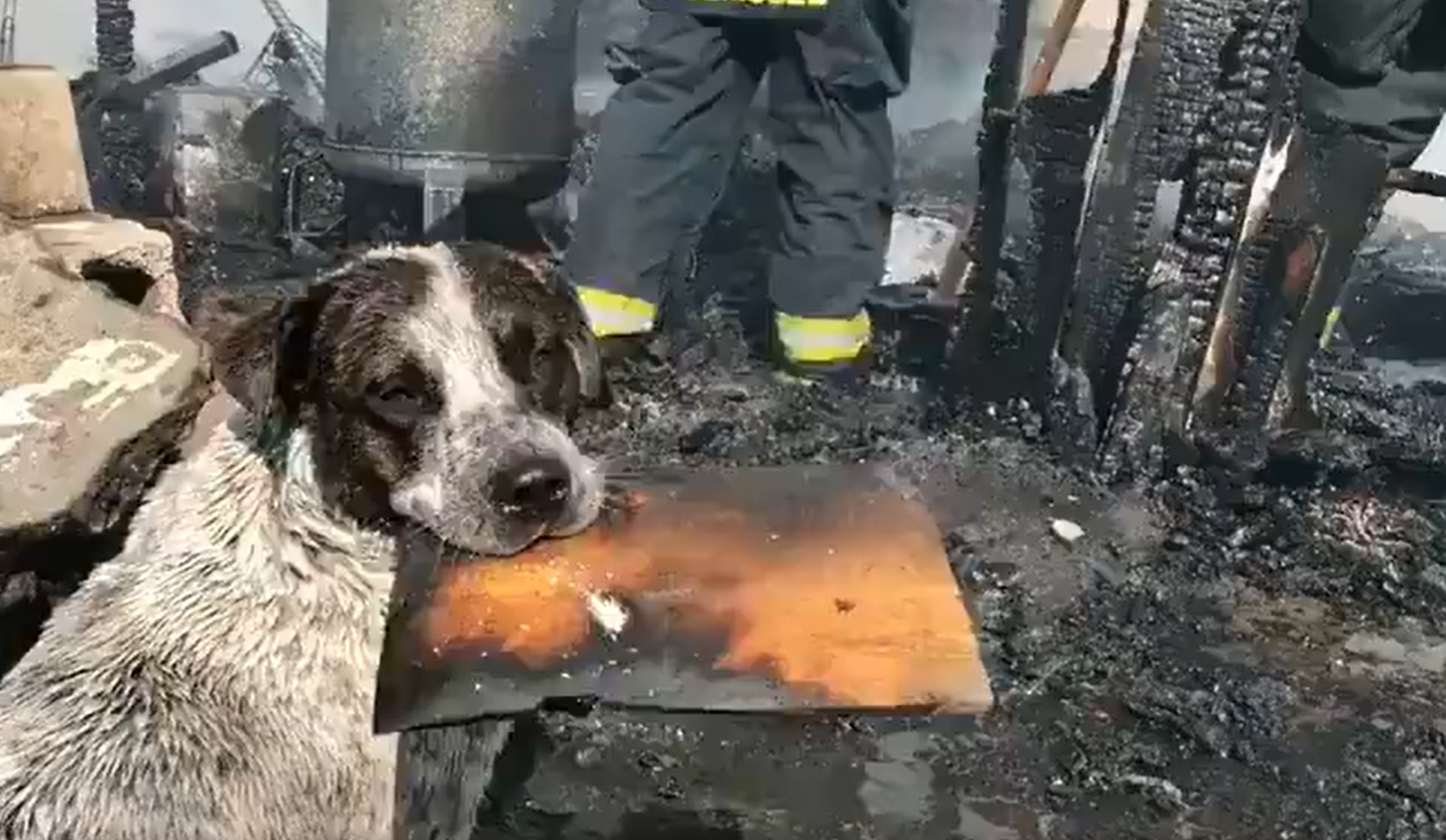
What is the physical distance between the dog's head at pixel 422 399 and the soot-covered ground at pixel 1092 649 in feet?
2.89

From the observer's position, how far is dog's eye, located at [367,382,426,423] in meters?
2.23

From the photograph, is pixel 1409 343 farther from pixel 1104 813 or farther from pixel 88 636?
pixel 88 636

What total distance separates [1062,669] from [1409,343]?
60.3 inches

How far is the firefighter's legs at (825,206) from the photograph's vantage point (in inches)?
150

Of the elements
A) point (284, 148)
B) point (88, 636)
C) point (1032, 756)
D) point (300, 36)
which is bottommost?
point (1032, 756)

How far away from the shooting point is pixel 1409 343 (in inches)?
161

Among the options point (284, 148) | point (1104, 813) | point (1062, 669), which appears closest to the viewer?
point (1104, 813)

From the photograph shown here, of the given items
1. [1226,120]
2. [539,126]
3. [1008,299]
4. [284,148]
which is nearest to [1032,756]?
[1008,299]

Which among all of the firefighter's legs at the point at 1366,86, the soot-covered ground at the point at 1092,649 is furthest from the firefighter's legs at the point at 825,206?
the firefighter's legs at the point at 1366,86

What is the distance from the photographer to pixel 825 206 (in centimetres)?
398

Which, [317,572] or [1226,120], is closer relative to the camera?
[317,572]

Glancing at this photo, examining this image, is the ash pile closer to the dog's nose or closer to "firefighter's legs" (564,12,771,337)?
"firefighter's legs" (564,12,771,337)

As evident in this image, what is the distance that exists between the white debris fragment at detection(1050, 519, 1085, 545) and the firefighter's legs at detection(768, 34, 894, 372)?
0.73m

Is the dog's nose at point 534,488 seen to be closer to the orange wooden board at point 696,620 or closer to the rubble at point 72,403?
the orange wooden board at point 696,620
